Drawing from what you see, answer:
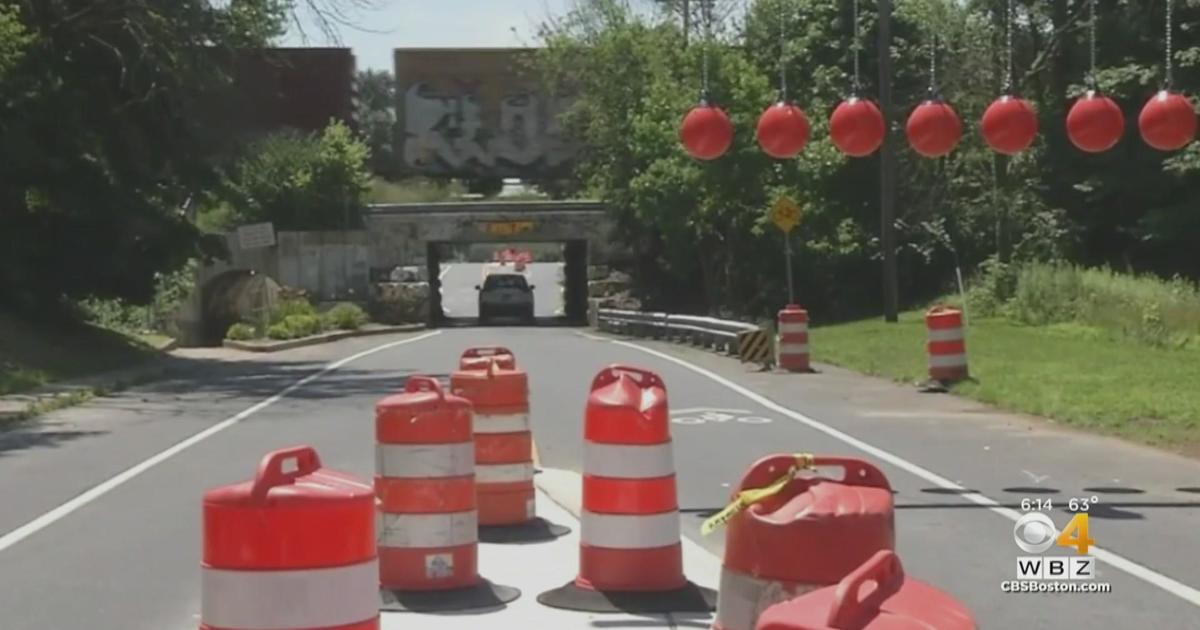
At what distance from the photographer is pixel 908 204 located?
5400 centimetres

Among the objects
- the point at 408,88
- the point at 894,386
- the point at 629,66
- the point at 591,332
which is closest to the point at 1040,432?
the point at 894,386

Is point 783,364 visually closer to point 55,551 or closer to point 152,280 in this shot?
point 152,280

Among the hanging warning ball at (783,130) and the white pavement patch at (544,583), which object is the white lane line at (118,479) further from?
the hanging warning ball at (783,130)

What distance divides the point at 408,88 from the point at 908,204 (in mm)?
24648

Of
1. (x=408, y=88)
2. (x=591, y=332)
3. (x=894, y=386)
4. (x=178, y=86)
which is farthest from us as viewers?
(x=408, y=88)

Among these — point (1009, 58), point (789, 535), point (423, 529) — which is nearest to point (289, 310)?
point (1009, 58)

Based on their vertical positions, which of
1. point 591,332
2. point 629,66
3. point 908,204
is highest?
point 629,66

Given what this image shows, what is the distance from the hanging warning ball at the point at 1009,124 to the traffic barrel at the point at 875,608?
38.2 feet

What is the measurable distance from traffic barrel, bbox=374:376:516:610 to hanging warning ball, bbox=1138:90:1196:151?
307 inches

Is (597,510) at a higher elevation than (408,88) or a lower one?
lower

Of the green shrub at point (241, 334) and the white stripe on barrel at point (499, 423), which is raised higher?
the white stripe on barrel at point (499, 423)

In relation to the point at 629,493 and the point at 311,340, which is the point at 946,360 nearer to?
the point at 629,493

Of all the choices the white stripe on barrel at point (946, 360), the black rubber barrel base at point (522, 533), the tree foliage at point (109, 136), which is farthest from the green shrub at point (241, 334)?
the black rubber barrel base at point (522, 533)

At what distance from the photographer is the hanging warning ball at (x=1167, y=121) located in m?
14.4
